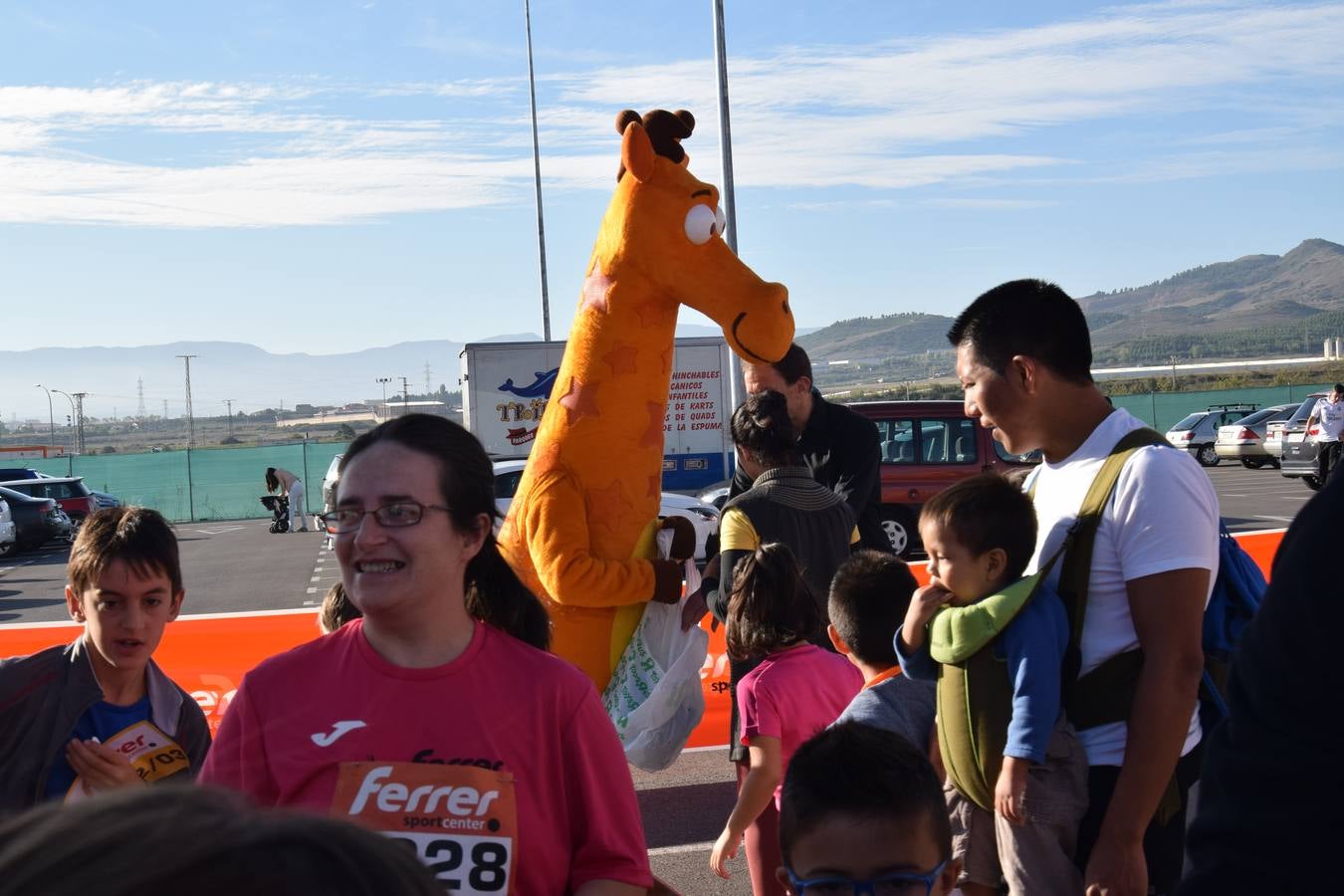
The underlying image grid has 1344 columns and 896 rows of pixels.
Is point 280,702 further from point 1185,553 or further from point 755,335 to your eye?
point 755,335

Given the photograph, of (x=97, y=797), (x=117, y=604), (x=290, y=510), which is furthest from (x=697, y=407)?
(x=97, y=797)

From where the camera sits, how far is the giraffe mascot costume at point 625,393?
434 cm

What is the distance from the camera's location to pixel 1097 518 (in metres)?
2.56

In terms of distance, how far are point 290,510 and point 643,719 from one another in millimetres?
25849

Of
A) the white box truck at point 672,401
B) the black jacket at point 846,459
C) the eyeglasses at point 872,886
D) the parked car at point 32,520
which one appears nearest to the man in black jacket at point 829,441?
the black jacket at point 846,459

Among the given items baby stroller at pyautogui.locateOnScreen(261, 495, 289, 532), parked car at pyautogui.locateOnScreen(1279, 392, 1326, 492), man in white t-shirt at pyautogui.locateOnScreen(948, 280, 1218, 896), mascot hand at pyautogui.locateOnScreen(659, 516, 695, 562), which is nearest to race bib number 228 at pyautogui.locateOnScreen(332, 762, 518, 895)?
man in white t-shirt at pyautogui.locateOnScreen(948, 280, 1218, 896)

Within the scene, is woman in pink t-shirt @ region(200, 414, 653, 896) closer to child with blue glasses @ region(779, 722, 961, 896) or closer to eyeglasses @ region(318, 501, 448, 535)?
eyeglasses @ region(318, 501, 448, 535)

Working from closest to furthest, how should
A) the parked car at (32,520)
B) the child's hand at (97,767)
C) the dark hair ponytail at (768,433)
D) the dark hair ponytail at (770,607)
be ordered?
the child's hand at (97,767) → the dark hair ponytail at (770,607) → the dark hair ponytail at (768,433) → the parked car at (32,520)

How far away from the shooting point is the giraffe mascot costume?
4.34m

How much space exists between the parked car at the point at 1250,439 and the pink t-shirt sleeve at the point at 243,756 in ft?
108

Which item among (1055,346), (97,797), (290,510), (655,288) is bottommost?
(290,510)

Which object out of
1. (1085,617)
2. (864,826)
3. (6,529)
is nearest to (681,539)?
(1085,617)

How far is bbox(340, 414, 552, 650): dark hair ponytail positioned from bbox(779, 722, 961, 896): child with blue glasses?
0.65m

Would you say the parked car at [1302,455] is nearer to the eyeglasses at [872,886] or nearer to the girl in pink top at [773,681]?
the girl in pink top at [773,681]
